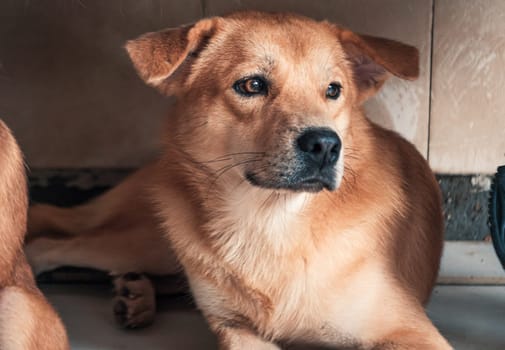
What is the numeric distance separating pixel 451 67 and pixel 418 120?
27 centimetres

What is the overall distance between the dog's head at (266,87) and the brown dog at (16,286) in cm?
48

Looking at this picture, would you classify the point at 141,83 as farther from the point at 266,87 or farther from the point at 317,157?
the point at 317,157

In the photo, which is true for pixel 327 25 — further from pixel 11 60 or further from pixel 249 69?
pixel 11 60

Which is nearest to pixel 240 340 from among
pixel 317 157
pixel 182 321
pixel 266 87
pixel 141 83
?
pixel 182 321

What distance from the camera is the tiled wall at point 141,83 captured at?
358cm

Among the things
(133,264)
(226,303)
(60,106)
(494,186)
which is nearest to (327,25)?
(494,186)

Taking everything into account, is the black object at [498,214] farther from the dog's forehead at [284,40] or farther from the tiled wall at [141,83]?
the tiled wall at [141,83]

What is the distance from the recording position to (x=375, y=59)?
8.62 ft

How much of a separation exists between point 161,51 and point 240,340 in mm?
976

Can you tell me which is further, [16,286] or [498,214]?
[498,214]

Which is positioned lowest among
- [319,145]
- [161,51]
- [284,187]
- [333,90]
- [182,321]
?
[182,321]

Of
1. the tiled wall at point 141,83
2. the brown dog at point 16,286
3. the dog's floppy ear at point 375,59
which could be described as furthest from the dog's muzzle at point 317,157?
the tiled wall at point 141,83

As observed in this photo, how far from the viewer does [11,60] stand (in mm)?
3691

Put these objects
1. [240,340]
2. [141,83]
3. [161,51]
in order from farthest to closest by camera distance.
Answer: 1. [141,83]
2. [240,340]
3. [161,51]
